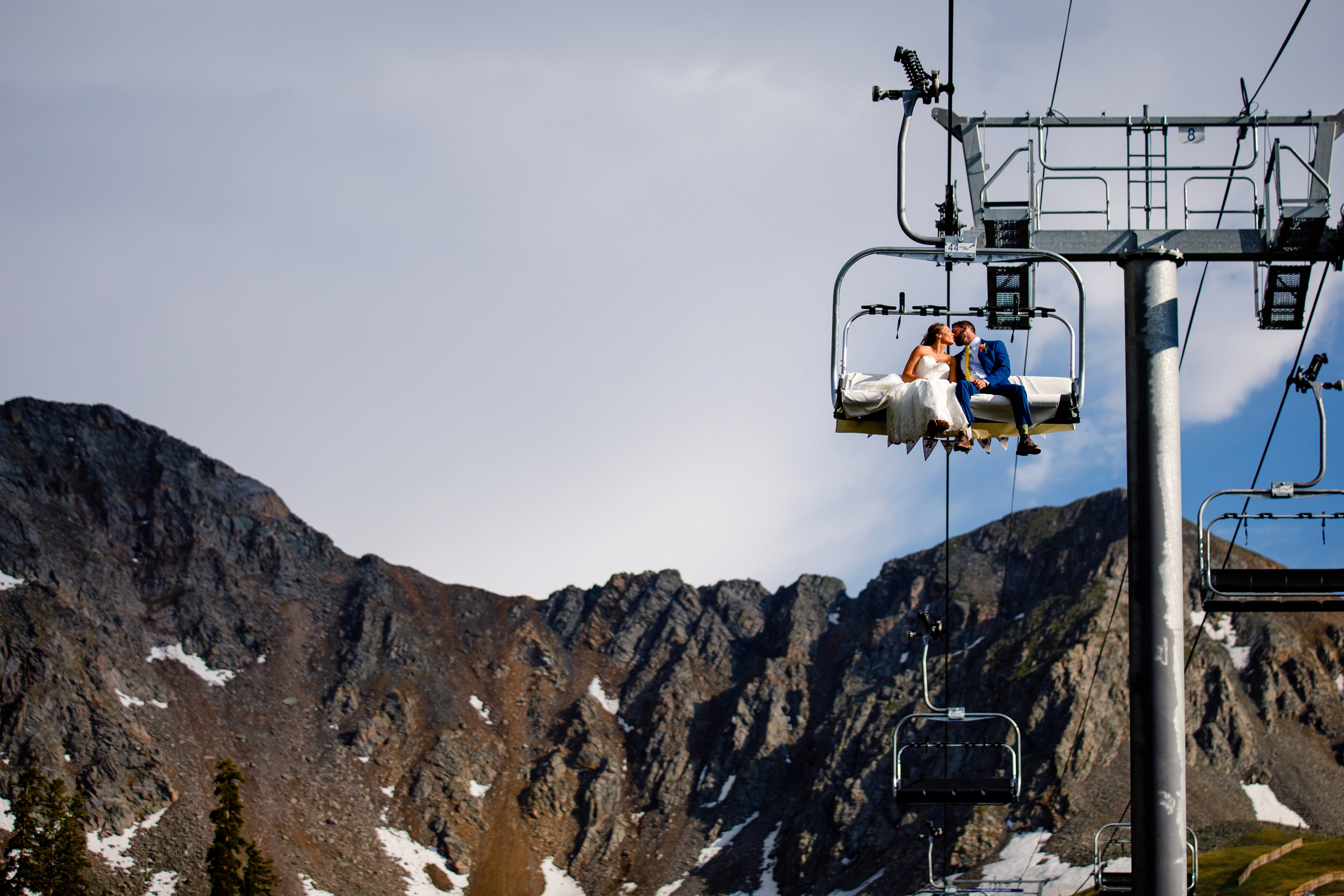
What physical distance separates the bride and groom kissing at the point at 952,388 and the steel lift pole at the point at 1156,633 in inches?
99.5

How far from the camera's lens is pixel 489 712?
183250 millimetres

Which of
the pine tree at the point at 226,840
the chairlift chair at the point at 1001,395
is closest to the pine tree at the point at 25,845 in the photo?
the pine tree at the point at 226,840

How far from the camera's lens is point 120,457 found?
599 feet

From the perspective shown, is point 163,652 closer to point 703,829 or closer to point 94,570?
point 94,570

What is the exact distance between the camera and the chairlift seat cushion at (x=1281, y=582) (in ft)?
44.6

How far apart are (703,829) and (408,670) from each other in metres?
45.2

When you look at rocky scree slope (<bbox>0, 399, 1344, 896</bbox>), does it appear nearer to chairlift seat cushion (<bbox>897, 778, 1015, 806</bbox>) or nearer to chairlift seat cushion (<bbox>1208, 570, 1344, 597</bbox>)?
chairlift seat cushion (<bbox>897, 778, 1015, 806</bbox>)

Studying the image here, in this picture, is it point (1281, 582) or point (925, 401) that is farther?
point (1281, 582)

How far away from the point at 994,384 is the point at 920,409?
2.62 feet

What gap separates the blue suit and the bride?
2.8 inches

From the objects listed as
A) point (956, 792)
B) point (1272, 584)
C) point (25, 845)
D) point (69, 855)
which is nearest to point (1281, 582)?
point (1272, 584)

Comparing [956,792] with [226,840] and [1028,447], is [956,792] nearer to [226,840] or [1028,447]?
[1028,447]

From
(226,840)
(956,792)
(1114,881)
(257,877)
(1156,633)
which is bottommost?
(257,877)

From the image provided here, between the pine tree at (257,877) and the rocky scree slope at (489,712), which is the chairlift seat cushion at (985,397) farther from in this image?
the rocky scree slope at (489,712)
